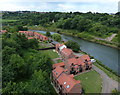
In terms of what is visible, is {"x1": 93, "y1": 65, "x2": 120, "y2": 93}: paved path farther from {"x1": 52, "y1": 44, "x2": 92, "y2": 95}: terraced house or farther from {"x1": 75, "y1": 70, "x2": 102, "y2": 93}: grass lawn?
{"x1": 52, "y1": 44, "x2": 92, "y2": 95}: terraced house

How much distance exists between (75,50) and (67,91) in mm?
21070

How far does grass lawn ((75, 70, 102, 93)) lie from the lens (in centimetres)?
1975

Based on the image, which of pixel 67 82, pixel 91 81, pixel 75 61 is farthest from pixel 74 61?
pixel 67 82

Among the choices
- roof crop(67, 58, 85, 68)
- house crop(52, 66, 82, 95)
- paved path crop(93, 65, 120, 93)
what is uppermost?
roof crop(67, 58, 85, 68)

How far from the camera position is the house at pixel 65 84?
17422mm

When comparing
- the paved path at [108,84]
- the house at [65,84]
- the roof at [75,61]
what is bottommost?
the paved path at [108,84]

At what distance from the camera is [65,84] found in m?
18.2

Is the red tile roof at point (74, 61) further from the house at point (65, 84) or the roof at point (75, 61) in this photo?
the house at point (65, 84)

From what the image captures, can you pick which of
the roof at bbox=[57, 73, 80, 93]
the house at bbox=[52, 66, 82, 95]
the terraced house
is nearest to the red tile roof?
the terraced house

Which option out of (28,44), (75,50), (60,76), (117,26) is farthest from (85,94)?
(117,26)

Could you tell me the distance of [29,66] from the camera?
912 inches

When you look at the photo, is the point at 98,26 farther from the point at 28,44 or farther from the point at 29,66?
the point at 29,66

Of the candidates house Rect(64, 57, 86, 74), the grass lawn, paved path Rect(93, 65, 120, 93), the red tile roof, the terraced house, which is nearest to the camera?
the terraced house

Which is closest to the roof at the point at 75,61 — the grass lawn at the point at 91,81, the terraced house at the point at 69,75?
the terraced house at the point at 69,75
